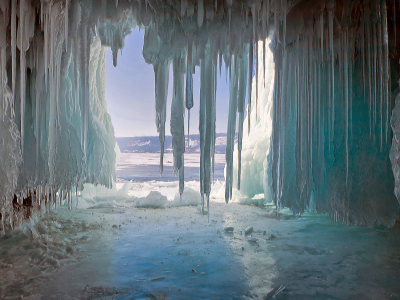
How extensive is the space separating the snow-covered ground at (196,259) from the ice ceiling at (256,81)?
23.8 inches

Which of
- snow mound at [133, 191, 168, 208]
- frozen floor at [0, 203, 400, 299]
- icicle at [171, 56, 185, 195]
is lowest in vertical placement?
snow mound at [133, 191, 168, 208]

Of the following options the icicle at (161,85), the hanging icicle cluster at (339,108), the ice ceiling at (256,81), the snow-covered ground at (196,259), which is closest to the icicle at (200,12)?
the ice ceiling at (256,81)

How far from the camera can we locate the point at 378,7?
396 centimetres

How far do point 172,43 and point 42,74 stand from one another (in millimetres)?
1922

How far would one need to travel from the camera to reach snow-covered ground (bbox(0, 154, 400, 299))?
3.07m

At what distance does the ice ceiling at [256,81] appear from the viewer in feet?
13.0

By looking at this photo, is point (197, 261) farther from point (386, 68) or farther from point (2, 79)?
point (386, 68)

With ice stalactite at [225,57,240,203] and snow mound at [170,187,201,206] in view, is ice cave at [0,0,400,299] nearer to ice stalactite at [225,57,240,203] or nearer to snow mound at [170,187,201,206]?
ice stalactite at [225,57,240,203]

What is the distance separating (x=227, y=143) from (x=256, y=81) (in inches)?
51.7

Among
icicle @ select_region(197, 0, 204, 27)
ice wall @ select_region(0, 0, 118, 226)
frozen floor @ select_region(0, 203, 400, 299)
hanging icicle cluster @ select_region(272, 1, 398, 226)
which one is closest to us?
frozen floor @ select_region(0, 203, 400, 299)

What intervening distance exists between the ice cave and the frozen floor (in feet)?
0.08

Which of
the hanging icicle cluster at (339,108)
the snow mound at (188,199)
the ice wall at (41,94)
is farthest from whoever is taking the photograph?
the snow mound at (188,199)

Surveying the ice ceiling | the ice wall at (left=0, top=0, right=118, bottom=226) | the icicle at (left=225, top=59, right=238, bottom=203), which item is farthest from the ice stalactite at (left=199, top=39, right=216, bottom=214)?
the ice wall at (left=0, top=0, right=118, bottom=226)

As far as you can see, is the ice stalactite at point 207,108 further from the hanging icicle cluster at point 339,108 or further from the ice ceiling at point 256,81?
the hanging icicle cluster at point 339,108
